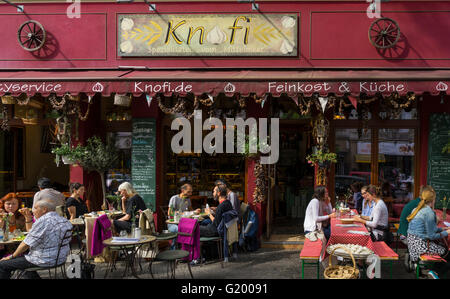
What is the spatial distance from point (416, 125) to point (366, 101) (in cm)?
165

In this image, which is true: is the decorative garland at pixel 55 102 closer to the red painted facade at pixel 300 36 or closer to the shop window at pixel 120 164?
the red painted facade at pixel 300 36

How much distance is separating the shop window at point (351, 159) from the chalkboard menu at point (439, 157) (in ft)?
4.47

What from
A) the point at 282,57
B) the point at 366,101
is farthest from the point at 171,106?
the point at 366,101

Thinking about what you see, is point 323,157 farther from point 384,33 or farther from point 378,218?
point 384,33

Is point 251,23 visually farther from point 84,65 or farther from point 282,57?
point 84,65

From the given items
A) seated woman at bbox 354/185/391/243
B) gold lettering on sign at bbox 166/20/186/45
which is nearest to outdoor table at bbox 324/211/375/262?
seated woman at bbox 354/185/391/243

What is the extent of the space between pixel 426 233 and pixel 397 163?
12.2 feet

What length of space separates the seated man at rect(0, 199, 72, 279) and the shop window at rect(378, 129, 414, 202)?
7.41m

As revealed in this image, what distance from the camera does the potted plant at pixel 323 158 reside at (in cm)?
939

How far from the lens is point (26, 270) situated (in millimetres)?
6023

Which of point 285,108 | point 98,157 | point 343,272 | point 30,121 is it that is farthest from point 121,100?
point 343,272

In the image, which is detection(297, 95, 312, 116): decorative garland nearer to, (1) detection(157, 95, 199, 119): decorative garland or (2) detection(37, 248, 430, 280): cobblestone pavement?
(1) detection(157, 95, 199, 119): decorative garland

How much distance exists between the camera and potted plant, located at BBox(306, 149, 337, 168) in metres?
9.39
